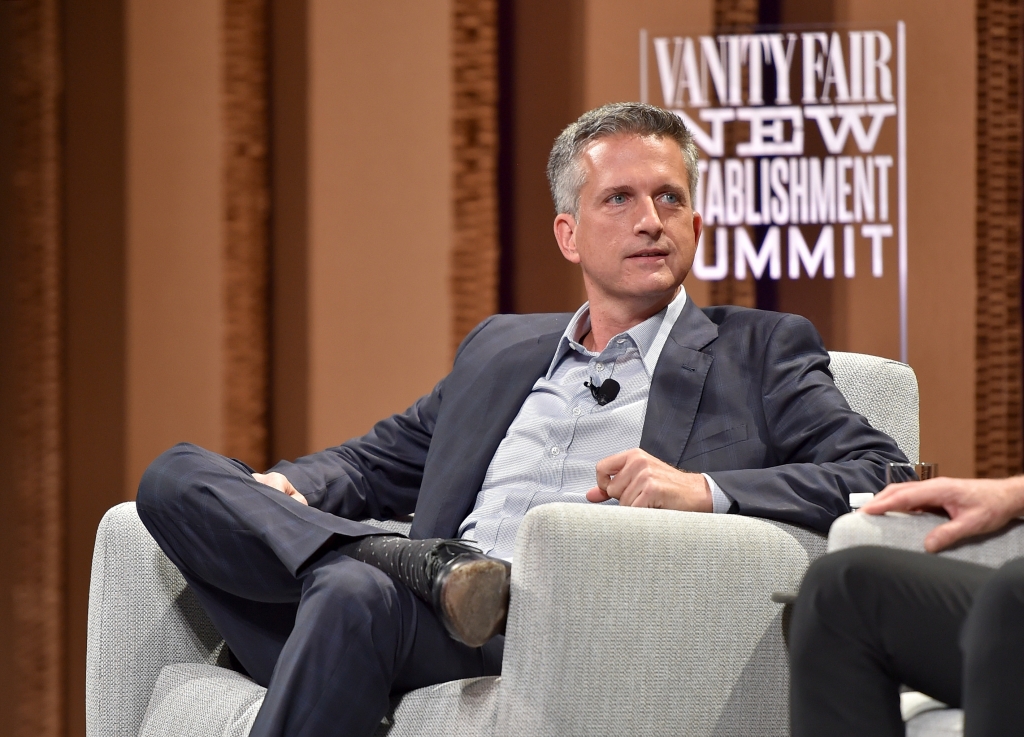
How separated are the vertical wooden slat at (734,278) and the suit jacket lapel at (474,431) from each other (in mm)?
1087

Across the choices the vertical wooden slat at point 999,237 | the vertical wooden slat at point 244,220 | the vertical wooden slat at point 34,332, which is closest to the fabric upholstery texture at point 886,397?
the vertical wooden slat at point 999,237

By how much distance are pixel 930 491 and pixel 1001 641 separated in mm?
271

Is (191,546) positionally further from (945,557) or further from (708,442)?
(945,557)

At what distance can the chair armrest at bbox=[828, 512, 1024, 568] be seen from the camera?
1.24 metres

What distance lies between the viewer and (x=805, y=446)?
165 centimetres

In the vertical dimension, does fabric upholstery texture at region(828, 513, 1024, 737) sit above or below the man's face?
below

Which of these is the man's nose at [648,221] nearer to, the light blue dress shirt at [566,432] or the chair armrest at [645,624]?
the light blue dress shirt at [566,432]

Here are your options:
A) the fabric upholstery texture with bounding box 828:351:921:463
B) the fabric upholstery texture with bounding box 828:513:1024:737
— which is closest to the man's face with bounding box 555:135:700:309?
the fabric upholstery texture with bounding box 828:351:921:463

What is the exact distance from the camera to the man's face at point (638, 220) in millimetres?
1875

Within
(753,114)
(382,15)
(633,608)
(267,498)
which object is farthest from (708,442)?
(382,15)

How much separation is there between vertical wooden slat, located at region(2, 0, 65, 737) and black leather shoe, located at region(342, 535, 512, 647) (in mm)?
2116

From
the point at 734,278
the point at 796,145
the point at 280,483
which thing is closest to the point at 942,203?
the point at 796,145

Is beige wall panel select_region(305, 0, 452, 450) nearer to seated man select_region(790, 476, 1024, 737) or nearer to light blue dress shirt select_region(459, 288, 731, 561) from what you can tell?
light blue dress shirt select_region(459, 288, 731, 561)

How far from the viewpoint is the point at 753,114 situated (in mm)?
2938
